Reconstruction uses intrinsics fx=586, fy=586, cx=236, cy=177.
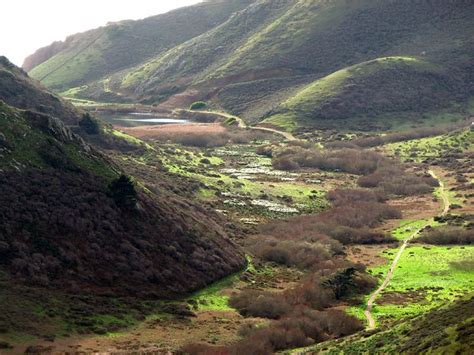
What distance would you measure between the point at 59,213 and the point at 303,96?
150 m

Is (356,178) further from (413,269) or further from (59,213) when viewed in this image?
(59,213)

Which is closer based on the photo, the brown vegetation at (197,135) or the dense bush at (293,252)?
the dense bush at (293,252)

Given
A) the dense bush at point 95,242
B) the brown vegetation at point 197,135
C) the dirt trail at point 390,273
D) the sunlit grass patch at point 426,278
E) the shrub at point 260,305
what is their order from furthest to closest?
the brown vegetation at point 197,135
the sunlit grass patch at point 426,278
the shrub at point 260,305
the dirt trail at point 390,273
the dense bush at point 95,242

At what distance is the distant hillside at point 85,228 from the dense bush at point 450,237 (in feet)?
87.1

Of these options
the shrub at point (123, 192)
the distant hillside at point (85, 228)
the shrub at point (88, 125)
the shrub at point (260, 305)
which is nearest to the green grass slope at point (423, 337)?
the shrub at point (260, 305)

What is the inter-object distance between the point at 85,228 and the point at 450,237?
46.7 metres

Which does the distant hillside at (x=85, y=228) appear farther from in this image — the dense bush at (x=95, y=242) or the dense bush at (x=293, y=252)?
the dense bush at (x=293, y=252)

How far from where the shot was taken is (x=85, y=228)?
5841 cm

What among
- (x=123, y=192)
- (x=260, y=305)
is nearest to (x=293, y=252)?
(x=260, y=305)

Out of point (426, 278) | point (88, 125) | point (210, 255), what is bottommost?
point (426, 278)

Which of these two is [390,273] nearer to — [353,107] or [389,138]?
[389,138]

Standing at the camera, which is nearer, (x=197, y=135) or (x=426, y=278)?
(x=426, y=278)

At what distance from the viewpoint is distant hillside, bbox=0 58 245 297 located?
173 feet

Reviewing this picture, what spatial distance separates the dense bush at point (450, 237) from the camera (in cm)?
7575
